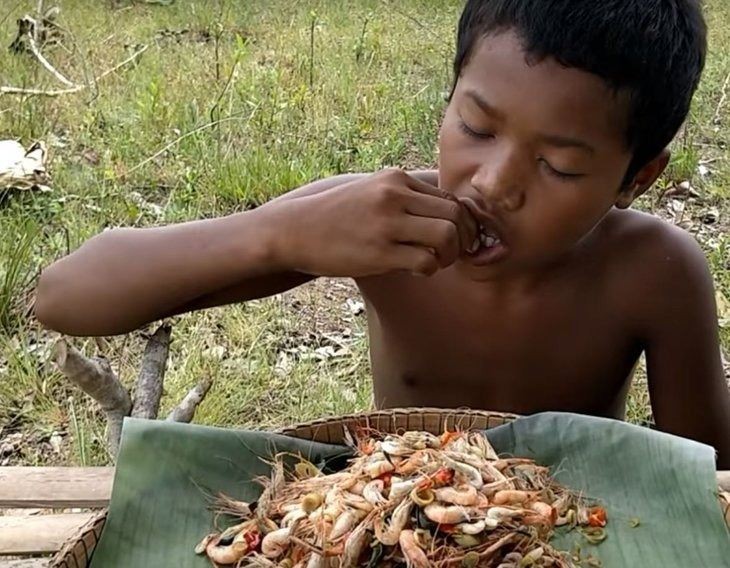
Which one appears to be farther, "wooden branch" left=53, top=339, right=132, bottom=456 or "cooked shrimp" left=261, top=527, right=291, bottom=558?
"wooden branch" left=53, top=339, right=132, bottom=456

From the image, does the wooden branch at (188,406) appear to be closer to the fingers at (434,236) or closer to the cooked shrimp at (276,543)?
the cooked shrimp at (276,543)

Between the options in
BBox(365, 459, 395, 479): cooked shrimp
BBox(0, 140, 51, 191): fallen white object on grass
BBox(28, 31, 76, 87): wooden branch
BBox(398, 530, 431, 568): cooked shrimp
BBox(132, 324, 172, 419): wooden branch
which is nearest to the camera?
BBox(398, 530, 431, 568): cooked shrimp

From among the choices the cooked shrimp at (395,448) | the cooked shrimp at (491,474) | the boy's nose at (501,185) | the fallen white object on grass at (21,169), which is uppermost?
the boy's nose at (501,185)

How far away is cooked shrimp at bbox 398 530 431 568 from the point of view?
103 cm

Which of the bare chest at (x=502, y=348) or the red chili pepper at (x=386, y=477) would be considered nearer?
the red chili pepper at (x=386, y=477)

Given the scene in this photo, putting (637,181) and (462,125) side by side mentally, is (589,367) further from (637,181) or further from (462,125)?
(462,125)

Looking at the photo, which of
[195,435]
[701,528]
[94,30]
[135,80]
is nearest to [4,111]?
[135,80]

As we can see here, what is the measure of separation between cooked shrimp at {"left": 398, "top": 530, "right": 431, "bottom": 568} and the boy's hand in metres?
0.30

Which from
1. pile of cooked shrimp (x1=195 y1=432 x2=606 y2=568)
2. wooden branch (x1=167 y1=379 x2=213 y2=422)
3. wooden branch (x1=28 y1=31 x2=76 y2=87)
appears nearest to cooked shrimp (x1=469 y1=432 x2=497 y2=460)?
pile of cooked shrimp (x1=195 y1=432 x2=606 y2=568)

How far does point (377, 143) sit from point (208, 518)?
2.09m

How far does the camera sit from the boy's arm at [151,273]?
4.02ft

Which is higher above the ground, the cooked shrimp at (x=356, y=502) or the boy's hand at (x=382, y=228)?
the boy's hand at (x=382, y=228)

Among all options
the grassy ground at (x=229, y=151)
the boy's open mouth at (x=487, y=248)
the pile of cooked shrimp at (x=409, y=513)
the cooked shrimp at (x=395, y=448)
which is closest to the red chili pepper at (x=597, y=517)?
the pile of cooked shrimp at (x=409, y=513)

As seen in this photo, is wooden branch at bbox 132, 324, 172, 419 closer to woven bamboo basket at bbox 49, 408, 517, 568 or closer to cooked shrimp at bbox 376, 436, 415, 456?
woven bamboo basket at bbox 49, 408, 517, 568
